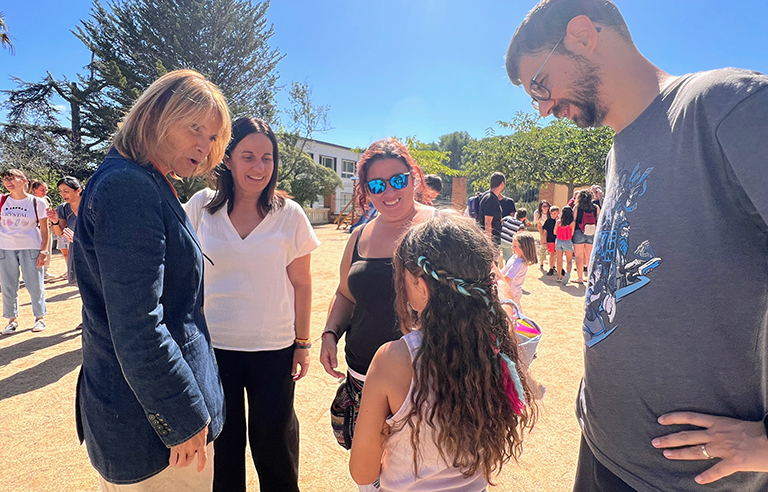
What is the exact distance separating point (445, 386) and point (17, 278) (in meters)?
6.33

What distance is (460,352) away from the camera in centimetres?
123

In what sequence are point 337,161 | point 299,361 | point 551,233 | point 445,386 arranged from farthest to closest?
point 337,161 → point 551,233 → point 299,361 → point 445,386

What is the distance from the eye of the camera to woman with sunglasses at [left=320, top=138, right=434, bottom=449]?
186 cm

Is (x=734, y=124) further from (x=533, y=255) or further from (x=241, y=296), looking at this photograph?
(x=533, y=255)

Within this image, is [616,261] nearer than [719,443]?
No

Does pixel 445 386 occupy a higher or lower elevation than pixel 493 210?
lower

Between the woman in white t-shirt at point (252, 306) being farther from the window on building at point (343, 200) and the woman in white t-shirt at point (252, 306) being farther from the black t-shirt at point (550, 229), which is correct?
the window on building at point (343, 200)

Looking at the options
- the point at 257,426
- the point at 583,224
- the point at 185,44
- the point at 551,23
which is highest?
the point at 185,44

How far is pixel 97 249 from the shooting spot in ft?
3.53

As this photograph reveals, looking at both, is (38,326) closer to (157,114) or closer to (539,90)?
(157,114)

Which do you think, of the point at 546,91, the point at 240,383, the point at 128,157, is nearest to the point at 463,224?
the point at 546,91

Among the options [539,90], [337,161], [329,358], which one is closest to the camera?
[539,90]

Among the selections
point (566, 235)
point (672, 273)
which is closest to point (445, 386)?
point (672, 273)

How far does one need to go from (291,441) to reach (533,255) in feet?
13.6
